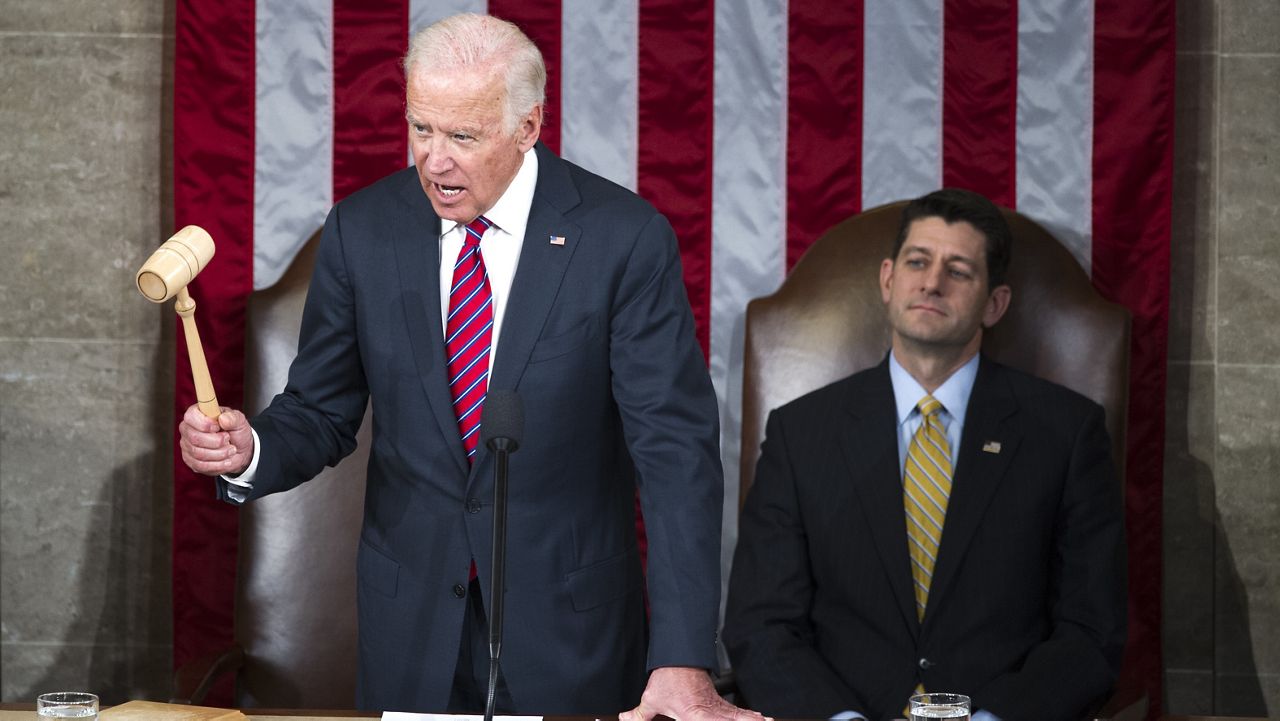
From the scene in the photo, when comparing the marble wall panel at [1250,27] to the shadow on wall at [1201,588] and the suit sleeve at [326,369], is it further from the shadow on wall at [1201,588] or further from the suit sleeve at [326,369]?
the suit sleeve at [326,369]

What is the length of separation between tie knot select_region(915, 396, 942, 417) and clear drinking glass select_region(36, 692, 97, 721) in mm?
1852

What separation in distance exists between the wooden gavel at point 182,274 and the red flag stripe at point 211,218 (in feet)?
5.29

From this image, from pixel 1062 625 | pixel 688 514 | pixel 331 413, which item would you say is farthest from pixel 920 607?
pixel 331 413

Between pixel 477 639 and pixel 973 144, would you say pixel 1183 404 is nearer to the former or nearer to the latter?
pixel 973 144

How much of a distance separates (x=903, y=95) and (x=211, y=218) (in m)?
1.69

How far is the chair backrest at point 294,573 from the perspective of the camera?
3.43 m

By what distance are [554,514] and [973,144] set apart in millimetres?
1654

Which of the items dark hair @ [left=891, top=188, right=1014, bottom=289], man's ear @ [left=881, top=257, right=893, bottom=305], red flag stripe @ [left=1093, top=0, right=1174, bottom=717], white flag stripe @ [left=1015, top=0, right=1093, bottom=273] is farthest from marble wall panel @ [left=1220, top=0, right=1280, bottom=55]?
man's ear @ [left=881, top=257, right=893, bottom=305]

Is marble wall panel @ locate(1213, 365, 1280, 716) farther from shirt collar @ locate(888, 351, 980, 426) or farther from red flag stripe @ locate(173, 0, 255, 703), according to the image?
red flag stripe @ locate(173, 0, 255, 703)

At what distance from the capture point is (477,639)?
7.97 ft

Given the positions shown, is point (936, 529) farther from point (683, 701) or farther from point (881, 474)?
point (683, 701)

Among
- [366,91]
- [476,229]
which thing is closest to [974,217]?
[476,229]

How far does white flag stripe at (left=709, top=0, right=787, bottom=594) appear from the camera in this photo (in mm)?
3578

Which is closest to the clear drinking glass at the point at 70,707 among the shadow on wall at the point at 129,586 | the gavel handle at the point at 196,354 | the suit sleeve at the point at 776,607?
the gavel handle at the point at 196,354
